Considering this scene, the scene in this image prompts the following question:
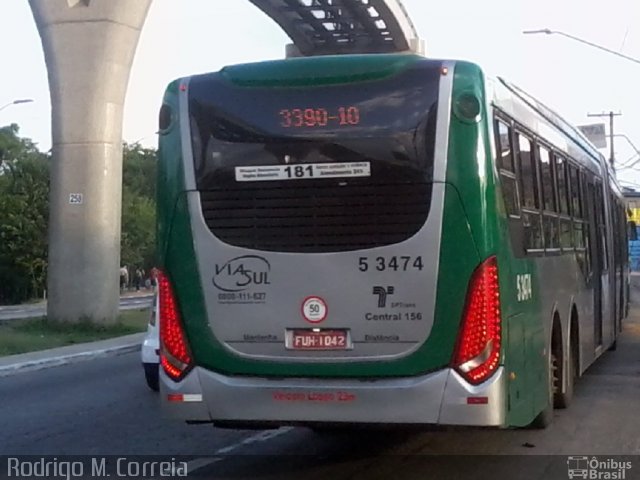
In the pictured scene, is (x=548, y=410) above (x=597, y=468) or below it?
above

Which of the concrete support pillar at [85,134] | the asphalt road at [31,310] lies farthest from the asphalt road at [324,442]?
the asphalt road at [31,310]

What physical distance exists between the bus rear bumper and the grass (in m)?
13.9

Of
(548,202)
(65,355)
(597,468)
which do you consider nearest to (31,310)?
(65,355)

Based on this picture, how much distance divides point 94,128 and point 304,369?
1815 cm

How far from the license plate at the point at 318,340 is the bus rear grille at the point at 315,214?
0.60m

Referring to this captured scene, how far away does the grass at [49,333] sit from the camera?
22.7 metres

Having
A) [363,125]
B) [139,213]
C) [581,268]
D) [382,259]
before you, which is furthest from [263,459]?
[139,213]

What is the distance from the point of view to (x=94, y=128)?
83.8 feet

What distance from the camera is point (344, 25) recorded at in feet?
145

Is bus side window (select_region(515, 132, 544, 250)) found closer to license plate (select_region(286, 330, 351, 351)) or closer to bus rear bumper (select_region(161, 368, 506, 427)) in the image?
bus rear bumper (select_region(161, 368, 506, 427))

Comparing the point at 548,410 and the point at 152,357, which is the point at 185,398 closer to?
the point at 548,410

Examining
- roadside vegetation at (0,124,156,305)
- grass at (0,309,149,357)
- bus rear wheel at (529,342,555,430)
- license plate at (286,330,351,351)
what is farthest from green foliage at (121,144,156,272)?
license plate at (286,330,351,351)

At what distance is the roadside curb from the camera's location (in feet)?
62.7

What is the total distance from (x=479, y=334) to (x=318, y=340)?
1.17 metres
